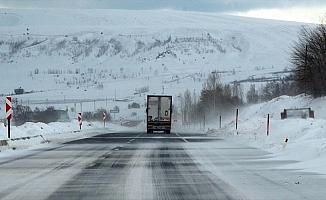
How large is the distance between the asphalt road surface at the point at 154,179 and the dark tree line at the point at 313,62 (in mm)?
40911

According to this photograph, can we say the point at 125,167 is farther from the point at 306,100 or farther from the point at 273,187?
the point at 306,100

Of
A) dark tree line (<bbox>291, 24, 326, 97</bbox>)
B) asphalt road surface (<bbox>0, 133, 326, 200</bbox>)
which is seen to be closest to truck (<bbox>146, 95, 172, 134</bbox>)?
dark tree line (<bbox>291, 24, 326, 97</bbox>)

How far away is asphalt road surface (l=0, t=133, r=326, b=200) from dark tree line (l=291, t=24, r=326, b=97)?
40911mm

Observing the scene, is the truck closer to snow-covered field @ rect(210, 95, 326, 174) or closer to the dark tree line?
snow-covered field @ rect(210, 95, 326, 174)

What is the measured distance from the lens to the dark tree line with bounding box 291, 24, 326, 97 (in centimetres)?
6188

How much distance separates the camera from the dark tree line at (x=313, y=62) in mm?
61875

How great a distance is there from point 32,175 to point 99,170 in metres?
2.20

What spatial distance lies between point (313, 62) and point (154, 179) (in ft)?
163

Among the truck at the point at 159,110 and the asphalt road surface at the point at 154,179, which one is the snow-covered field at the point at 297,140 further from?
the truck at the point at 159,110

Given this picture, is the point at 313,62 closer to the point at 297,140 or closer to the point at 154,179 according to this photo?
the point at 297,140

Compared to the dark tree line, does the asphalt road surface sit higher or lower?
lower

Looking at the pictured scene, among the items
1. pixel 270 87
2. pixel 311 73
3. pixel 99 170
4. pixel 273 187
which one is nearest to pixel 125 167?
pixel 99 170

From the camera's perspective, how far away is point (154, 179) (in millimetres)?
15852

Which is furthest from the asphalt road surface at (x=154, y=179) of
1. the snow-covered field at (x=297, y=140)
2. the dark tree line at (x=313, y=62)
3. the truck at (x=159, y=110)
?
the dark tree line at (x=313, y=62)
